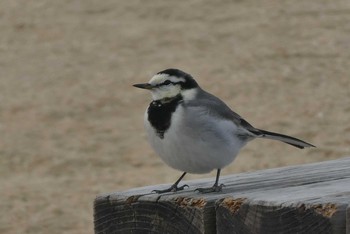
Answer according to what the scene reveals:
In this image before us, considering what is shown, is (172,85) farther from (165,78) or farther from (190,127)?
(190,127)

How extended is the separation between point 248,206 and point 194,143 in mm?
1503

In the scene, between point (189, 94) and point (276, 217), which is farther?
point (189, 94)

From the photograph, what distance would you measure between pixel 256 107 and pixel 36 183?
4097 millimetres

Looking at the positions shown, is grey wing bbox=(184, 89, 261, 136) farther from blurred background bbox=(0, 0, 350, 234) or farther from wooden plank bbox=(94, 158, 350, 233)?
blurred background bbox=(0, 0, 350, 234)

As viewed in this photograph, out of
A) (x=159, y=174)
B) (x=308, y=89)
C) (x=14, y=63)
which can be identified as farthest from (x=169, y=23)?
(x=159, y=174)

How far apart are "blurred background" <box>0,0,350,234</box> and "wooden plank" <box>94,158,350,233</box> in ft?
20.9

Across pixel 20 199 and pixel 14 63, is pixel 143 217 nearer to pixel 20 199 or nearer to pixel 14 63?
pixel 20 199

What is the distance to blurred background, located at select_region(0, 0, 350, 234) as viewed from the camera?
11991mm

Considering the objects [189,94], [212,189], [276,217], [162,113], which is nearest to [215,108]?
[189,94]

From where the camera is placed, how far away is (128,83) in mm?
16469

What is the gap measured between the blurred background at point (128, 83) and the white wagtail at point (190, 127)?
5.46 m

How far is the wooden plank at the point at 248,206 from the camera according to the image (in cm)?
292

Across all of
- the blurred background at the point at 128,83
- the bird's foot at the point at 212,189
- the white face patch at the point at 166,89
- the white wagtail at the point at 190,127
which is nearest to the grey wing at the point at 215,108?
the white wagtail at the point at 190,127

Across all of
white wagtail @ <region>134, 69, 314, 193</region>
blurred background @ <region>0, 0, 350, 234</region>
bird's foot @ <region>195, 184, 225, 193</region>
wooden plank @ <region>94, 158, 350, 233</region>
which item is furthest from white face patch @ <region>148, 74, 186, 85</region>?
blurred background @ <region>0, 0, 350, 234</region>
